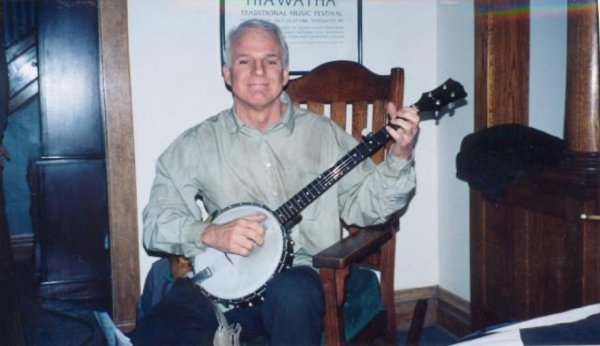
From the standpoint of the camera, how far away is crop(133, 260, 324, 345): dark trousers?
1.49m

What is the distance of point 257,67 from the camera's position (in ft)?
6.40

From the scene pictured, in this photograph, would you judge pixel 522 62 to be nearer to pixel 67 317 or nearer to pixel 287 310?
pixel 287 310

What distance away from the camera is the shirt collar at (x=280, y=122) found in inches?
78.9

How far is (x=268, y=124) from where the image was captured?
2064 millimetres

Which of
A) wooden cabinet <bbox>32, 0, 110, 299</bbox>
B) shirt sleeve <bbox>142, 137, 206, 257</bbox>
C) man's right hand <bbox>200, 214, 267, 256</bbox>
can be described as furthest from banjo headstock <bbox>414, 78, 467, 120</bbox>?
wooden cabinet <bbox>32, 0, 110, 299</bbox>

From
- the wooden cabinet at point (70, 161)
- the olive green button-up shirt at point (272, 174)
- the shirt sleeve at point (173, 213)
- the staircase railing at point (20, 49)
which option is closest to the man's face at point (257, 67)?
the olive green button-up shirt at point (272, 174)

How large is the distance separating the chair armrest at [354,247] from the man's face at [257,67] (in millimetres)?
586

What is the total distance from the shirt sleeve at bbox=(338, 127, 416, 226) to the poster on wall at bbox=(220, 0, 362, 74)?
61cm

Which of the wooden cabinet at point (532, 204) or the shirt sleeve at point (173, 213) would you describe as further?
the shirt sleeve at point (173, 213)

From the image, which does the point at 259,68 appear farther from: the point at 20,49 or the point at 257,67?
the point at 20,49

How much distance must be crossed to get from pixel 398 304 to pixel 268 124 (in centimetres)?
123

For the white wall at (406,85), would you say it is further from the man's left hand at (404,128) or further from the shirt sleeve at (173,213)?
the man's left hand at (404,128)

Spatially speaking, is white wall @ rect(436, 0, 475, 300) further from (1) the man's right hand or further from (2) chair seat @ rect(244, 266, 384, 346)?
(1) the man's right hand

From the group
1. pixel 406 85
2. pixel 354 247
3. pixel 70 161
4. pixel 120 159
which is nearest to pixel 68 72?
pixel 70 161
